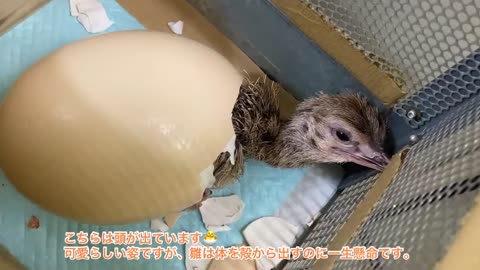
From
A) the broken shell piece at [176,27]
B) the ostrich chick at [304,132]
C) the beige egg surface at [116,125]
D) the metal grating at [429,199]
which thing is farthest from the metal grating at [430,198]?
the broken shell piece at [176,27]

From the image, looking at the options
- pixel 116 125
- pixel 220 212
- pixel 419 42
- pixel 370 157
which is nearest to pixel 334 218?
pixel 370 157

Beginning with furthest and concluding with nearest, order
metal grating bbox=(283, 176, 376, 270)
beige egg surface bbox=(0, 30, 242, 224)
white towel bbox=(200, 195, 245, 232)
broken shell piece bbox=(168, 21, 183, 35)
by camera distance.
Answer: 1. broken shell piece bbox=(168, 21, 183, 35)
2. white towel bbox=(200, 195, 245, 232)
3. metal grating bbox=(283, 176, 376, 270)
4. beige egg surface bbox=(0, 30, 242, 224)

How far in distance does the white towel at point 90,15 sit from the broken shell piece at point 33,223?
1.56 ft

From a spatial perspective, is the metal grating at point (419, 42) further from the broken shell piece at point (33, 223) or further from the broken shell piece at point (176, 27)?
the broken shell piece at point (33, 223)

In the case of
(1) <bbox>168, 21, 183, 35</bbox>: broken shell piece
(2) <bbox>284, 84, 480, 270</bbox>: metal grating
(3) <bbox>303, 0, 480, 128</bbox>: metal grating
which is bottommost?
(1) <bbox>168, 21, 183, 35</bbox>: broken shell piece

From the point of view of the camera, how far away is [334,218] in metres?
1.30

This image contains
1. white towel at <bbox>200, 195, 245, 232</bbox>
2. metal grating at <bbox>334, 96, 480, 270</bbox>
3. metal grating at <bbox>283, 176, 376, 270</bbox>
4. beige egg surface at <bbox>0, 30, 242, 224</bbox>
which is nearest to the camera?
metal grating at <bbox>334, 96, 480, 270</bbox>

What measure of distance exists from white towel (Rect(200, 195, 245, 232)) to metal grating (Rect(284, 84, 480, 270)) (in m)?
0.25

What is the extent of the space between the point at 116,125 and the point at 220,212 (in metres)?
0.49

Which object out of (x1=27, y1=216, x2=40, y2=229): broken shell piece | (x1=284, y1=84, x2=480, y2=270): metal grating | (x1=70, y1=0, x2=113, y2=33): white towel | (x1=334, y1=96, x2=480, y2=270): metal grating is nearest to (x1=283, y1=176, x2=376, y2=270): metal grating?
(x1=284, y1=84, x2=480, y2=270): metal grating

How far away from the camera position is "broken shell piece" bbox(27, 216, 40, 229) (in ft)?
4.30

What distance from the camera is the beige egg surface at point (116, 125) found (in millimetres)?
974

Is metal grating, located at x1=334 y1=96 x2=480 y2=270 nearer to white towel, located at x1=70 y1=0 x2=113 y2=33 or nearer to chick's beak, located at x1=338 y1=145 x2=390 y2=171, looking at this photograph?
chick's beak, located at x1=338 y1=145 x2=390 y2=171

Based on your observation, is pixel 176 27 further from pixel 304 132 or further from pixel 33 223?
pixel 33 223
